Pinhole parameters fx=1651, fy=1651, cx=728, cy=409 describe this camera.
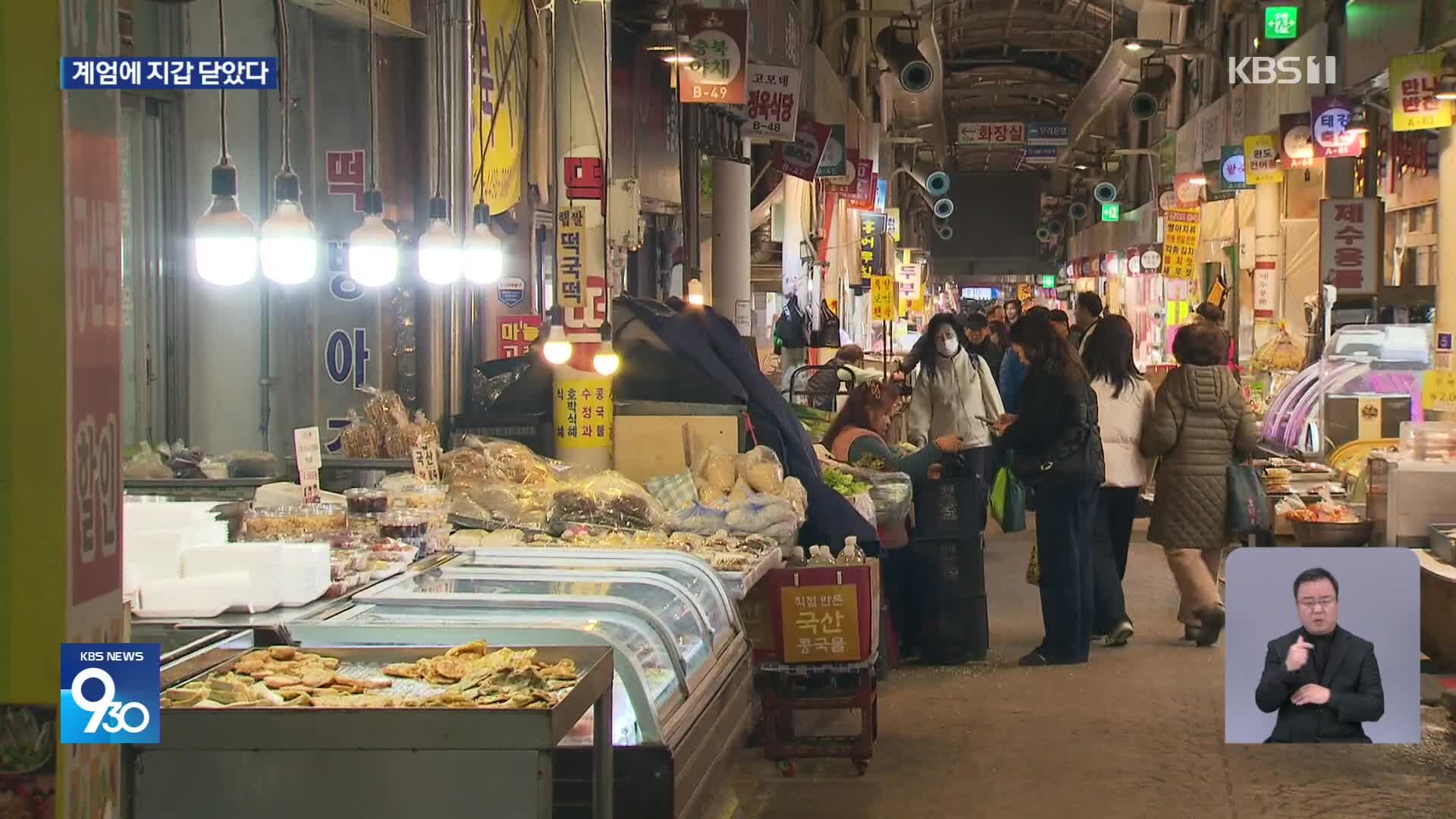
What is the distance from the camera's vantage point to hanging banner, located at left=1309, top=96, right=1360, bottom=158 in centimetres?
1487

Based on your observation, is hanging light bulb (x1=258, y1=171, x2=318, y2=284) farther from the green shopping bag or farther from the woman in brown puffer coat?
the green shopping bag

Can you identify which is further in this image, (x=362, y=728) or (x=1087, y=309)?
(x=1087, y=309)

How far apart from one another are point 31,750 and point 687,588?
2835mm

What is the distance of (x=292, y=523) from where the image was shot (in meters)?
5.27

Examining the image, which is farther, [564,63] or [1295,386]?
[1295,386]

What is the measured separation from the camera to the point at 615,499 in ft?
22.0

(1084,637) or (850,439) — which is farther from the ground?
(850,439)

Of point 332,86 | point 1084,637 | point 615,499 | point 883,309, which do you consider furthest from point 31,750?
point 883,309

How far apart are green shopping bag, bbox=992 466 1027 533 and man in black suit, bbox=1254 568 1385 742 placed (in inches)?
350

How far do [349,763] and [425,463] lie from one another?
3721 mm

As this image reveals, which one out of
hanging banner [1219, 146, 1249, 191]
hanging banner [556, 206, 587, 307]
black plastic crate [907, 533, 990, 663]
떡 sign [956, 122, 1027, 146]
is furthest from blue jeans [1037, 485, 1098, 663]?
떡 sign [956, 122, 1027, 146]

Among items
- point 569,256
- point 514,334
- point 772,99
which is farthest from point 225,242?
point 772,99

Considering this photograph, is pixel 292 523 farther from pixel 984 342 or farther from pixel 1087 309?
pixel 984 342

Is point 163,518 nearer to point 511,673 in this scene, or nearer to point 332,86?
point 511,673
